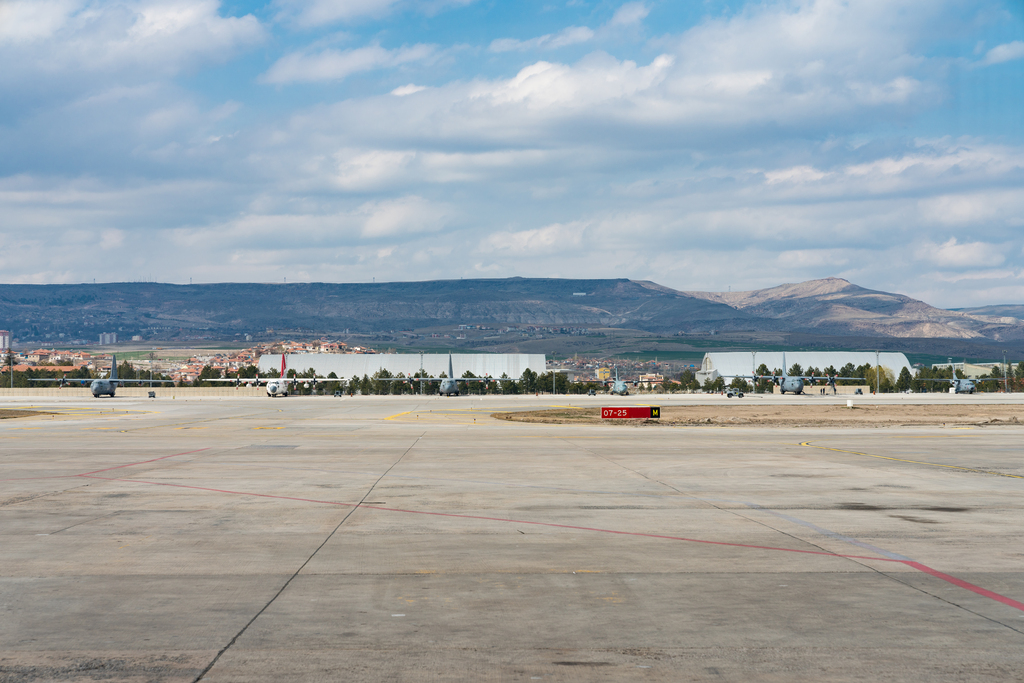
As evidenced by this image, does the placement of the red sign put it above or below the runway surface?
below

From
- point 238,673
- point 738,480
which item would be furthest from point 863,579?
point 738,480

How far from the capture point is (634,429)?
161 feet

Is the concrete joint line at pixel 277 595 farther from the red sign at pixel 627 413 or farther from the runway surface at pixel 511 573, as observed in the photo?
the red sign at pixel 627 413

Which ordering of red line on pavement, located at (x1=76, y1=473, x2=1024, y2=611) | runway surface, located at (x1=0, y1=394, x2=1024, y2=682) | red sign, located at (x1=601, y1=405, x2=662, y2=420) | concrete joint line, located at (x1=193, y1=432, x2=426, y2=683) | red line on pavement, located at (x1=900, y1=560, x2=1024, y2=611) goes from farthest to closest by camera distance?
red sign, located at (x1=601, y1=405, x2=662, y2=420)
red line on pavement, located at (x1=76, y1=473, x2=1024, y2=611)
red line on pavement, located at (x1=900, y1=560, x2=1024, y2=611)
runway surface, located at (x1=0, y1=394, x2=1024, y2=682)
concrete joint line, located at (x1=193, y1=432, x2=426, y2=683)

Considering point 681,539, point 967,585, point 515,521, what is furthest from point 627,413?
point 967,585

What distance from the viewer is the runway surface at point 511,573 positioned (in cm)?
845

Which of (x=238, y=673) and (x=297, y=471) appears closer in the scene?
(x=238, y=673)

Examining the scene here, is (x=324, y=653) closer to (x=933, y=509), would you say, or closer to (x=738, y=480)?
(x=933, y=509)

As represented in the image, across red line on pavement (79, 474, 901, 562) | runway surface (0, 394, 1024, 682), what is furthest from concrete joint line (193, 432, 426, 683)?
red line on pavement (79, 474, 901, 562)

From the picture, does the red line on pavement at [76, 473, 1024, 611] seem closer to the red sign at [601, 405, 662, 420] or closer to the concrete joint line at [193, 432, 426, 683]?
the concrete joint line at [193, 432, 426, 683]

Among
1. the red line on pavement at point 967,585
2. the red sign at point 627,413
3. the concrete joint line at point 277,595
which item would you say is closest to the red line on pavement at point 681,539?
the red line on pavement at point 967,585

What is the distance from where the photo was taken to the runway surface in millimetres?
8453

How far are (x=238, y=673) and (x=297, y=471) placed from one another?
58.8 feet

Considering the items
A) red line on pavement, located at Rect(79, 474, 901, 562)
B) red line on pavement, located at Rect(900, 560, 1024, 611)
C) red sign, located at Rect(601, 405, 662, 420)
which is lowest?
red sign, located at Rect(601, 405, 662, 420)
